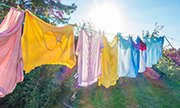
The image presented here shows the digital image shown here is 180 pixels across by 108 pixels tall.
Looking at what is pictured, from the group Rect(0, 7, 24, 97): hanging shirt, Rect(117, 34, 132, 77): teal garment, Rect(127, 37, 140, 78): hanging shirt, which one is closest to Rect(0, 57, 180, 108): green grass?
Rect(127, 37, 140, 78): hanging shirt

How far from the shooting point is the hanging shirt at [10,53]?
131cm

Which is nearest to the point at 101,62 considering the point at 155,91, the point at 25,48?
the point at 25,48

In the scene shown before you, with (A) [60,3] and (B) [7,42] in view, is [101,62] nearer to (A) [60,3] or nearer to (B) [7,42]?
(B) [7,42]

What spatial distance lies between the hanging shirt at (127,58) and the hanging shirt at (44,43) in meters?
1.48

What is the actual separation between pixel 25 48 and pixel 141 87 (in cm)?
559

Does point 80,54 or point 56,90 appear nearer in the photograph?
point 80,54

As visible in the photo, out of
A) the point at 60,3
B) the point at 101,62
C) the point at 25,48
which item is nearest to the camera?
the point at 25,48

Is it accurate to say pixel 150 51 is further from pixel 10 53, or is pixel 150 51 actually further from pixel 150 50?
pixel 10 53

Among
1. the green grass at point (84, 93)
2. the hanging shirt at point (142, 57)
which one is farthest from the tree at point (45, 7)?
the hanging shirt at point (142, 57)

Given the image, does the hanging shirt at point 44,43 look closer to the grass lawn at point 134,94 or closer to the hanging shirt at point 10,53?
the hanging shirt at point 10,53

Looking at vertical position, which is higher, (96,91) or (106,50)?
(106,50)

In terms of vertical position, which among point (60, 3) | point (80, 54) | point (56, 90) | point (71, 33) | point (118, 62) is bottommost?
point (56, 90)

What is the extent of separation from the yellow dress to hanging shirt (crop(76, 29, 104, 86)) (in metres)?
0.15

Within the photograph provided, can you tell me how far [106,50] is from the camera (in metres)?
2.71
